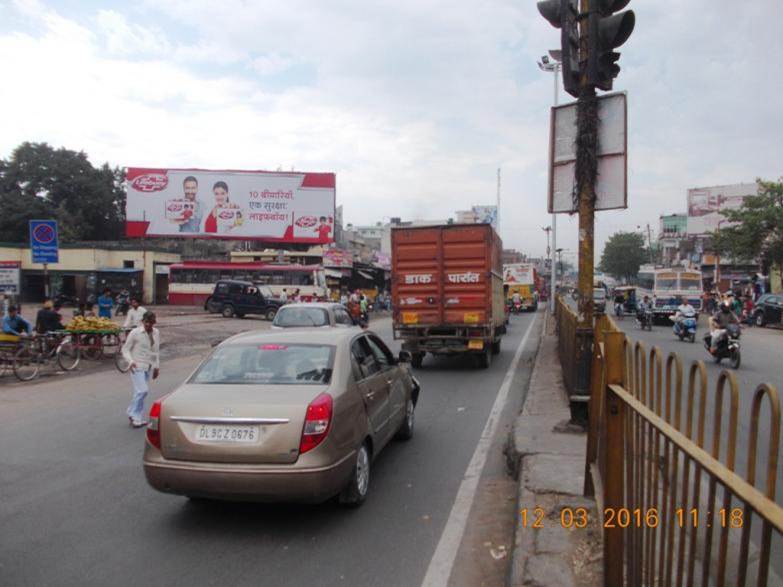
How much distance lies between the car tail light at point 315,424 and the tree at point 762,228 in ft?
113

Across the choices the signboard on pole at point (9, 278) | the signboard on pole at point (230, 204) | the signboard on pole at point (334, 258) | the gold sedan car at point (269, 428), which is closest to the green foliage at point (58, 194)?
the signboard on pole at point (230, 204)

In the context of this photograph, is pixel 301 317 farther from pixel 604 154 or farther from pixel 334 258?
pixel 334 258

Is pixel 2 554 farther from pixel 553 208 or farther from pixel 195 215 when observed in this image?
pixel 195 215

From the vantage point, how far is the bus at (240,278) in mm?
39594

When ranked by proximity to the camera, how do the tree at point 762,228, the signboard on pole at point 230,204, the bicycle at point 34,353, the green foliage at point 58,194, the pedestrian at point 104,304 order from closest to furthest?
1. the bicycle at point 34,353
2. the pedestrian at point 104,304
3. the tree at point 762,228
4. the signboard on pole at point 230,204
5. the green foliage at point 58,194

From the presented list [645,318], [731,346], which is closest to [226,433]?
[731,346]

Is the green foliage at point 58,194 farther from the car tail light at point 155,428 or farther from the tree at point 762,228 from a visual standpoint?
the car tail light at point 155,428

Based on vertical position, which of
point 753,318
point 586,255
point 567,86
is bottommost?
point 753,318

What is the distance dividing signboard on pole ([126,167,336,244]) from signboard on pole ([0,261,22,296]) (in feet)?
106

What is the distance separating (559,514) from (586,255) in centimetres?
314

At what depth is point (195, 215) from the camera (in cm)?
4553

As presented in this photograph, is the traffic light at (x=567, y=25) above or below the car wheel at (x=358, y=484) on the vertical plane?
above

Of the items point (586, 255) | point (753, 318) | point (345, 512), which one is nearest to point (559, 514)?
point (345, 512)

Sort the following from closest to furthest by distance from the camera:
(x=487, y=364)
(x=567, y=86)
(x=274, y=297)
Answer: (x=567, y=86), (x=487, y=364), (x=274, y=297)
